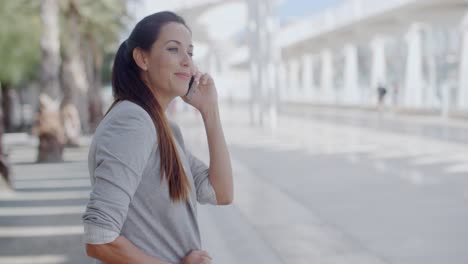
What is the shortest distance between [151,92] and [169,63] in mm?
98

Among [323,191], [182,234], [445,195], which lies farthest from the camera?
[323,191]

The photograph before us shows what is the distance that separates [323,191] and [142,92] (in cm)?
768

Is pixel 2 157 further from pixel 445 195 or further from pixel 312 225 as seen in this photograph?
pixel 445 195

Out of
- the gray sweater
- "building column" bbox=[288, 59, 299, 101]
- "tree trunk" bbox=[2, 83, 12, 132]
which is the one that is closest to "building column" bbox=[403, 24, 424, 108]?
"tree trunk" bbox=[2, 83, 12, 132]

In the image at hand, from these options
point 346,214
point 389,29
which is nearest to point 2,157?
point 346,214

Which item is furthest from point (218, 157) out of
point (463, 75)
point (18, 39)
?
point (463, 75)

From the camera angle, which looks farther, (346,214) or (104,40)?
(104,40)

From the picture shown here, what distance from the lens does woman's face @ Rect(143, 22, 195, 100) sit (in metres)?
2.05

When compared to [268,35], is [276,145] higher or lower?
lower

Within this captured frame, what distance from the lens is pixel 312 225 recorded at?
7059mm

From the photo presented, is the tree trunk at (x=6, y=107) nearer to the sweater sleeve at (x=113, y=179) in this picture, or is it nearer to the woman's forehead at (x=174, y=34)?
the woman's forehead at (x=174, y=34)

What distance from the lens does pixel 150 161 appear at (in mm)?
1894

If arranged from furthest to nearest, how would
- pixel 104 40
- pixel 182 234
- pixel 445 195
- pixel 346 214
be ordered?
pixel 104 40
pixel 445 195
pixel 346 214
pixel 182 234

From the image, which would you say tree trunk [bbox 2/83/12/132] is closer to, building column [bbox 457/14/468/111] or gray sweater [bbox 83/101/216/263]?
building column [bbox 457/14/468/111]
